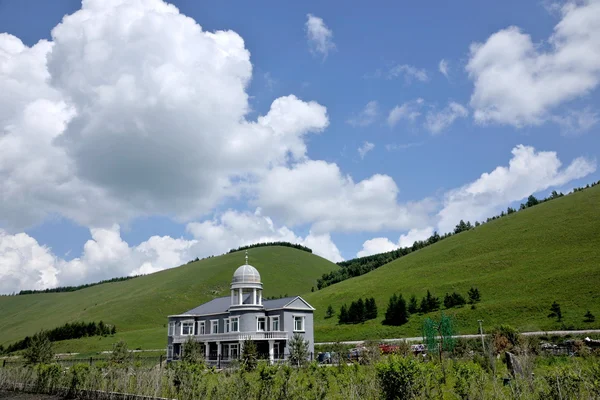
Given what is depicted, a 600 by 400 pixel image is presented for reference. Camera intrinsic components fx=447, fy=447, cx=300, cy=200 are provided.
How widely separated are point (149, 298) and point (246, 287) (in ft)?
274

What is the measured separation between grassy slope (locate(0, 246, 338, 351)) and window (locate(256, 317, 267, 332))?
40.2 metres

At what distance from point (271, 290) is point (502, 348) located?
104m

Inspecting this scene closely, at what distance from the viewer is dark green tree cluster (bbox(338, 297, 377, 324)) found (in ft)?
248

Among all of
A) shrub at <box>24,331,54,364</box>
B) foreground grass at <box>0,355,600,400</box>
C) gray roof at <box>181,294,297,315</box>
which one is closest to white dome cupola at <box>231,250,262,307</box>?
gray roof at <box>181,294,297,315</box>

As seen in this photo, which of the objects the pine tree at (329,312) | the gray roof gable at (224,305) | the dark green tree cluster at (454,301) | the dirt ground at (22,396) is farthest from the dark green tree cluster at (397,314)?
the dirt ground at (22,396)

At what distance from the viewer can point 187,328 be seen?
55844 mm

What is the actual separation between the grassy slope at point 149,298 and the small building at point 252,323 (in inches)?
1377

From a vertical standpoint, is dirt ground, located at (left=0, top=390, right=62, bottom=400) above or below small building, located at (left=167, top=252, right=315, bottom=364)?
below

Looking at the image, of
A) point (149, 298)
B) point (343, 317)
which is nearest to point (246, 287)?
point (343, 317)

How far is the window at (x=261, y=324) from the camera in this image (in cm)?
4812

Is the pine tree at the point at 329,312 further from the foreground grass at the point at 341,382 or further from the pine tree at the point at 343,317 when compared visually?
the foreground grass at the point at 341,382

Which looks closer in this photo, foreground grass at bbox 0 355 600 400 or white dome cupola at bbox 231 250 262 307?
foreground grass at bbox 0 355 600 400

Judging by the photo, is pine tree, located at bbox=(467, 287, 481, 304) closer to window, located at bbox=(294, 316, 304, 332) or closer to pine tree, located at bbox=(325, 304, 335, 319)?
pine tree, located at bbox=(325, 304, 335, 319)

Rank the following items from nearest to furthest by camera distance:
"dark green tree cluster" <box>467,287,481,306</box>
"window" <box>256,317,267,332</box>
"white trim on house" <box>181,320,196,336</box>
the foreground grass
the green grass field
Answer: the foreground grass → "window" <box>256,317,267,332</box> → "white trim on house" <box>181,320,196,336</box> → the green grass field → "dark green tree cluster" <box>467,287,481,306</box>
